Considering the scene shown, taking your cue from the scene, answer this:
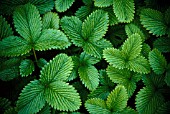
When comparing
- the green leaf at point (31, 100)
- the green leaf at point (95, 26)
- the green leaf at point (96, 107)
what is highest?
the green leaf at point (95, 26)

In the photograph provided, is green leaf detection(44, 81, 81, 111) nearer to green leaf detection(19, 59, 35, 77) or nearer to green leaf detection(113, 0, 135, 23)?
green leaf detection(19, 59, 35, 77)

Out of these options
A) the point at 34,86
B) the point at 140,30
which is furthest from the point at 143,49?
the point at 34,86

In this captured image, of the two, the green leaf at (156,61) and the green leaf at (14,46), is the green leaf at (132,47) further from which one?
the green leaf at (14,46)

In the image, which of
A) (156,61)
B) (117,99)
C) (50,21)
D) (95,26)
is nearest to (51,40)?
(50,21)

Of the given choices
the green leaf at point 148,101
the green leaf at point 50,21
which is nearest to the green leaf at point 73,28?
the green leaf at point 50,21

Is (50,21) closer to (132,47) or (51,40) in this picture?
(51,40)
